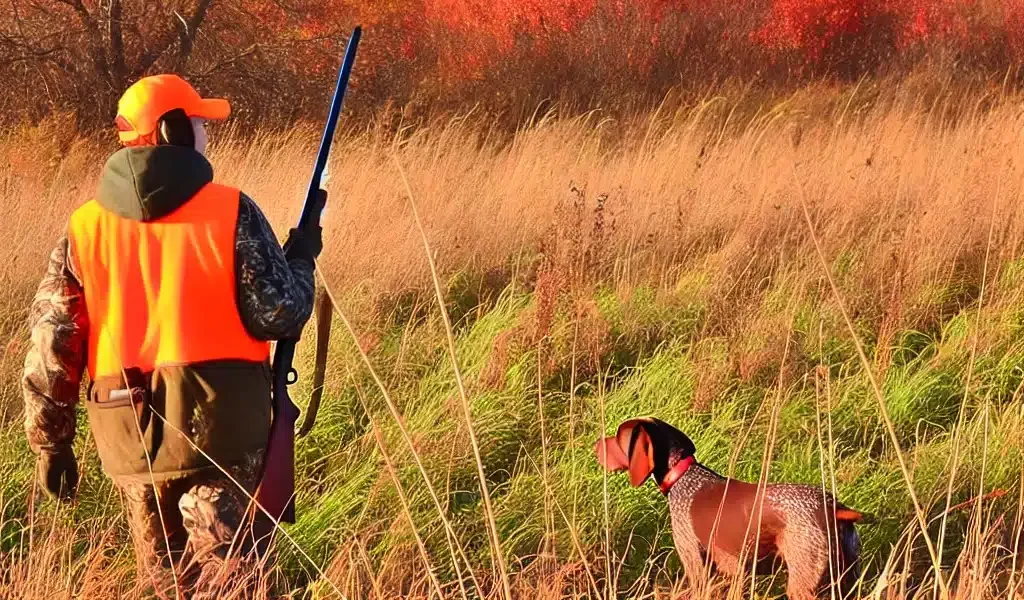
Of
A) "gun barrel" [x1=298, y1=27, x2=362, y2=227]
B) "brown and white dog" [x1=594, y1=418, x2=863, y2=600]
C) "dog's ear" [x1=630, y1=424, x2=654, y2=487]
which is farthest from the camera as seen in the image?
"dog's ear" [x1=630, y1=424, x2=654, y2=487]

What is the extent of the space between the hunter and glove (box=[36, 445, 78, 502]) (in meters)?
0.06

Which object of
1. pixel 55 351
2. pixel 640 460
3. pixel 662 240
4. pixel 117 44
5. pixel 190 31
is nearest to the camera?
pixel 55 351

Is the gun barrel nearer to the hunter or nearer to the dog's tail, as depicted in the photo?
the hunter

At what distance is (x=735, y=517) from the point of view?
304 cm

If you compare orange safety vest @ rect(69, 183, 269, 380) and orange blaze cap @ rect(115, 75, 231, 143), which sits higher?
orange blaze cap @ rect(115, 75, 231, 143)

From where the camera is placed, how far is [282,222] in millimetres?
6312

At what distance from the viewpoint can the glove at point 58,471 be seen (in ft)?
9.84

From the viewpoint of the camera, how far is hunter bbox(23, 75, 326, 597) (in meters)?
2.74

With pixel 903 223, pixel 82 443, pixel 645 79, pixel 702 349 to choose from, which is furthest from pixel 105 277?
pixel 645 79

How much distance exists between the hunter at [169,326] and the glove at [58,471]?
0.20 ft

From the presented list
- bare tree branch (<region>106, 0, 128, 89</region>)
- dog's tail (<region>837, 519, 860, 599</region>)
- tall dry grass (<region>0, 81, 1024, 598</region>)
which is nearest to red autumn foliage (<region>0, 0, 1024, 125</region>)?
bare tree branch (<region>106, 0, 128, 89</region>)

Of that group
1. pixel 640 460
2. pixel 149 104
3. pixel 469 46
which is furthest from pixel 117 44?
pixel 640 460

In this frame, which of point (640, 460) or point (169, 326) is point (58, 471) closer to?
point (169, 326)

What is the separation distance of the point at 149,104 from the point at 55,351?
0.61m
